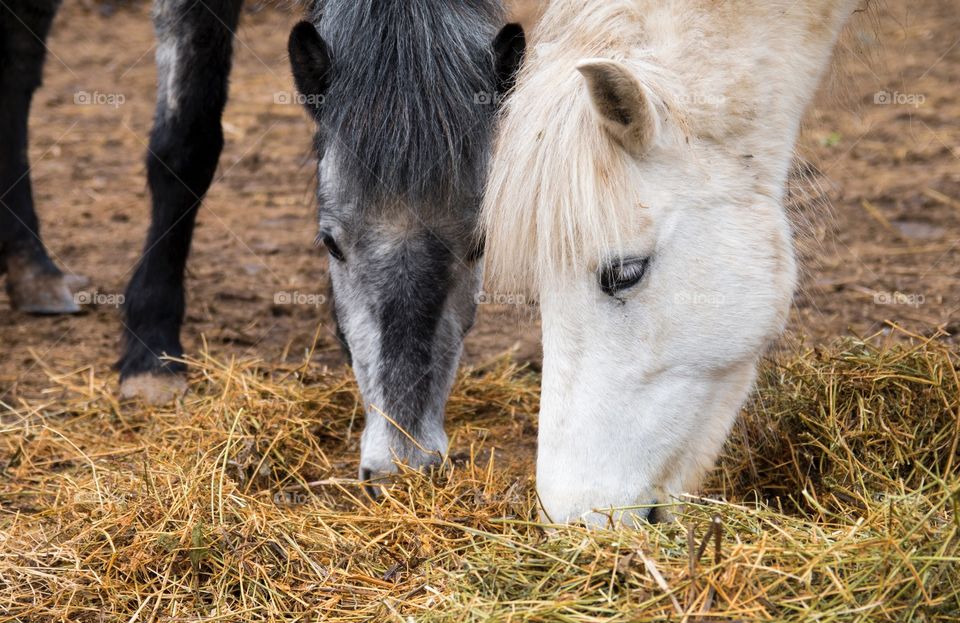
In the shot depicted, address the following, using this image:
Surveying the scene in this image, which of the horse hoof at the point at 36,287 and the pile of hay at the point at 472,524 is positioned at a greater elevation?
the horse hoof at the point at 36,287

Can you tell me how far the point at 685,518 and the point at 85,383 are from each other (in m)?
2.88

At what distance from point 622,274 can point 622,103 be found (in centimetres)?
41

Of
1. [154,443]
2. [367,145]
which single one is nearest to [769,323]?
[367,145]

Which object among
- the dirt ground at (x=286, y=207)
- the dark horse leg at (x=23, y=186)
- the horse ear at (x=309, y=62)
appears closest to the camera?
the horse ear at (x=309, y=62)

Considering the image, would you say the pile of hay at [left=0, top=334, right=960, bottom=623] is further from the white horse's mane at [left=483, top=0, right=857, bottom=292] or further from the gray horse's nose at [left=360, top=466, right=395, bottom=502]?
the white horse's mane at [left=483, top=0, right=857, bottom=292]

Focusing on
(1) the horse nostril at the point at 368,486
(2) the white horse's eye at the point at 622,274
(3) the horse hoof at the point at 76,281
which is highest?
(2) the white horse's eye at the point at 622,274

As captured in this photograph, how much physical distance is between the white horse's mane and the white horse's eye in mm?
43

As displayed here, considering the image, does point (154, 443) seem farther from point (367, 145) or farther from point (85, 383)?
point (367, 145)

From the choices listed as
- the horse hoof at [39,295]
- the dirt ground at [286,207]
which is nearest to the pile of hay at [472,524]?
the dirt ground at [286,207]

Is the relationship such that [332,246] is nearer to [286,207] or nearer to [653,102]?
[653,102]

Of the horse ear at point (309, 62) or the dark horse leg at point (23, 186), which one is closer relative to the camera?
the horse ear at point (309, 62)

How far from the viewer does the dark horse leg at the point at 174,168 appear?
13.5ft

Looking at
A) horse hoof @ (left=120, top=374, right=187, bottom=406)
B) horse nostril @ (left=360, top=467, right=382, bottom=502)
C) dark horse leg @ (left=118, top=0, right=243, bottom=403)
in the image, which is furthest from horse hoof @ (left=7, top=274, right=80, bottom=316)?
horse nostril @ (left=360, top=467, right=382, bottom=502)

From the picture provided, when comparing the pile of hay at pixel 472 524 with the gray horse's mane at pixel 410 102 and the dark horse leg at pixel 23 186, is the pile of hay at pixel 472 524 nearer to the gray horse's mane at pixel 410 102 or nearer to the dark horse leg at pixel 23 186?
the gray horse's mane at pixel 410 102
